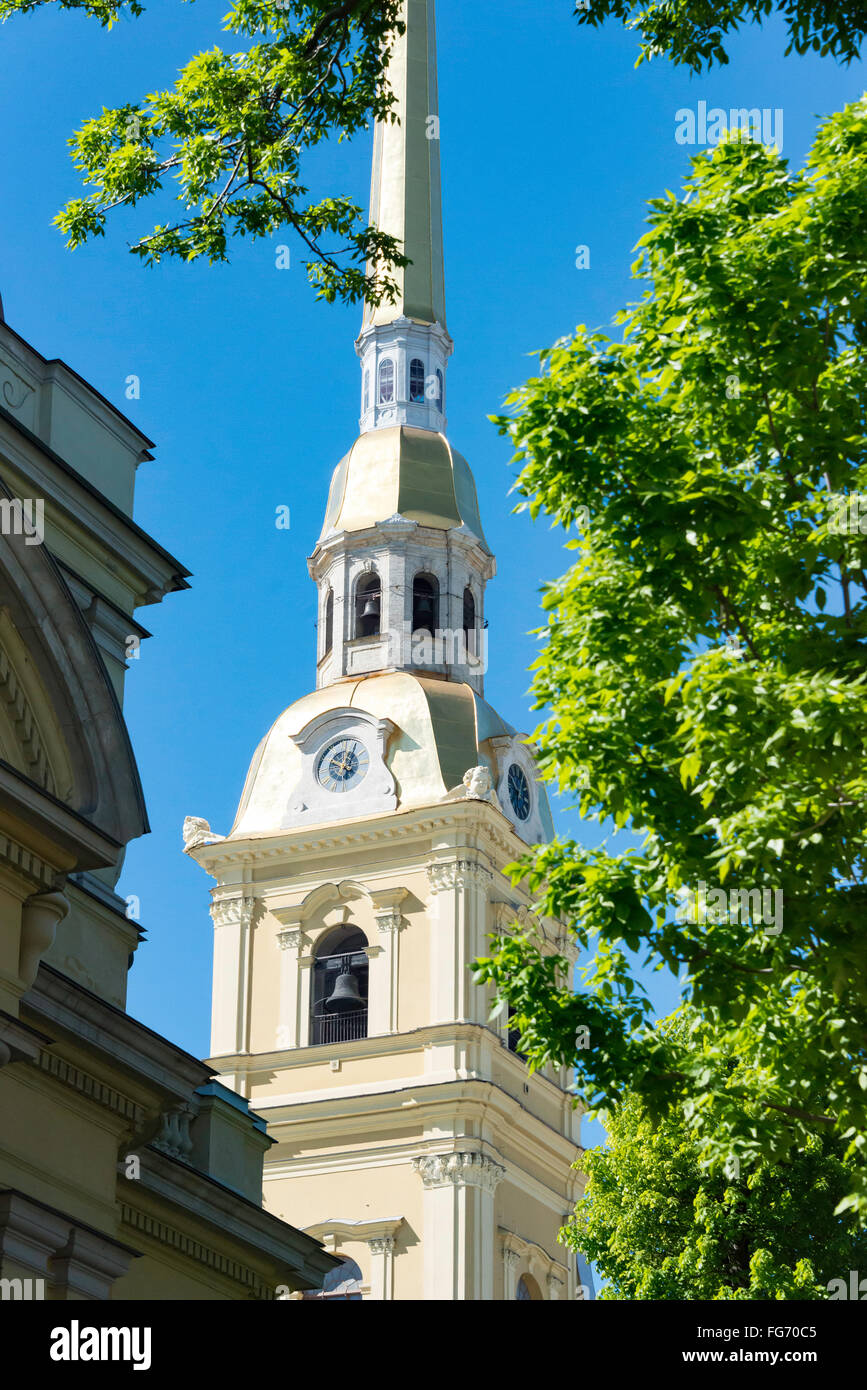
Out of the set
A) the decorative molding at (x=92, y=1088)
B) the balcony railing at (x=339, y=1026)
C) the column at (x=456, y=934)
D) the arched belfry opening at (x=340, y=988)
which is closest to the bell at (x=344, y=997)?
the arched belfry opening at (x=340, y=988)

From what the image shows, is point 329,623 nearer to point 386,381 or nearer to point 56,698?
point 386,381

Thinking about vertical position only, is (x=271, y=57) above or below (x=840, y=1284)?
above

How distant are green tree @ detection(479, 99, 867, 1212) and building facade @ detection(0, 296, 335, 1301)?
3.60m

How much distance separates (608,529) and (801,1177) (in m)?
15.7

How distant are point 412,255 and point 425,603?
43.1 ft

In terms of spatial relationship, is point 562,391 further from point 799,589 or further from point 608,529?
point 799,589

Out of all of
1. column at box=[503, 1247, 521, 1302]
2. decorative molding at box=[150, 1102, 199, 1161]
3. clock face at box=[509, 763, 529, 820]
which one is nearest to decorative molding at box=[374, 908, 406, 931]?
clock face at box=[509, 763, 529, 820]

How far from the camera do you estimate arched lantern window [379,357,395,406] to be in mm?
62250

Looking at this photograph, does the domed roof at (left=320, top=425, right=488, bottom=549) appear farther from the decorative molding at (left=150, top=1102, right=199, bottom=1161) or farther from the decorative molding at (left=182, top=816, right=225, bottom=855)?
the decorative molding at (left=150, top=1102, right=199, bottom=1161)

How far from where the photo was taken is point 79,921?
754 inches

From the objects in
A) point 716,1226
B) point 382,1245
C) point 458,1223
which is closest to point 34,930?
point 716,1226

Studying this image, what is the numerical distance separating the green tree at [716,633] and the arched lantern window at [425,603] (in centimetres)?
4072

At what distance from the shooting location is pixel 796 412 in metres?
15.4
